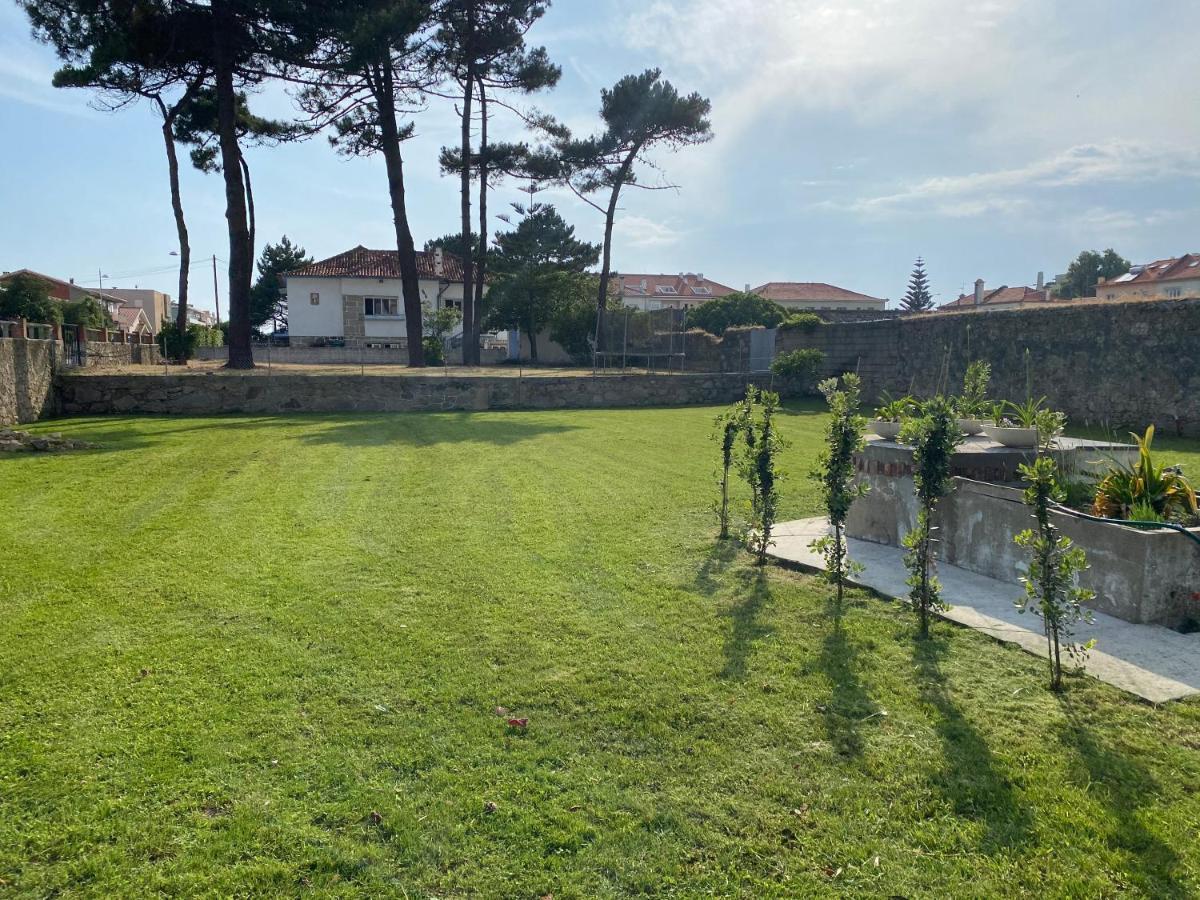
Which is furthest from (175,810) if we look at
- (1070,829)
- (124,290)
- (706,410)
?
(124,290)

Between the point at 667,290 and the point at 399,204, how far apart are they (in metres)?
52.2

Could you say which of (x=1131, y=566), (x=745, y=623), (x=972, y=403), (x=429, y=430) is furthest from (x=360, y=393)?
(x=1131, y=566)

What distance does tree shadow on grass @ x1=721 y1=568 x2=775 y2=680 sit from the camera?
3.67m

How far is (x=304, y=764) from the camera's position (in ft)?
9.11

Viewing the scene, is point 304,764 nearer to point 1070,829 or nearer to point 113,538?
point 1070,829

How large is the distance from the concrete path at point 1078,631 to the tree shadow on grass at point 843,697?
77cm

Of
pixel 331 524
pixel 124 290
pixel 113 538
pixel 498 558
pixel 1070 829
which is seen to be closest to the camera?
pixel 1070 829

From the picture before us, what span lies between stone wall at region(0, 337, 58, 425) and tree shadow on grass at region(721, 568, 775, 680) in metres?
13.2

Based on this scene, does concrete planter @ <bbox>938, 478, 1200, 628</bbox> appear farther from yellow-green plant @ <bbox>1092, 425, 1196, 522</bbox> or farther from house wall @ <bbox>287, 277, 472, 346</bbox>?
house wall @ <bbox>287, 277, 472, 346</bbox>

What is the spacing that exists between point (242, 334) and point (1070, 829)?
19.4 m

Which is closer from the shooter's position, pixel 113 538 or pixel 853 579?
pixel 853 579

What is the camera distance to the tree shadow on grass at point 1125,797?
7.23 ft

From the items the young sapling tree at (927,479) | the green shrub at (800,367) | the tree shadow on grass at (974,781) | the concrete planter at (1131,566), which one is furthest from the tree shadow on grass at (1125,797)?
the green shrub at (800,367)

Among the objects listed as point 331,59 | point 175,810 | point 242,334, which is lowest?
point 175,810
